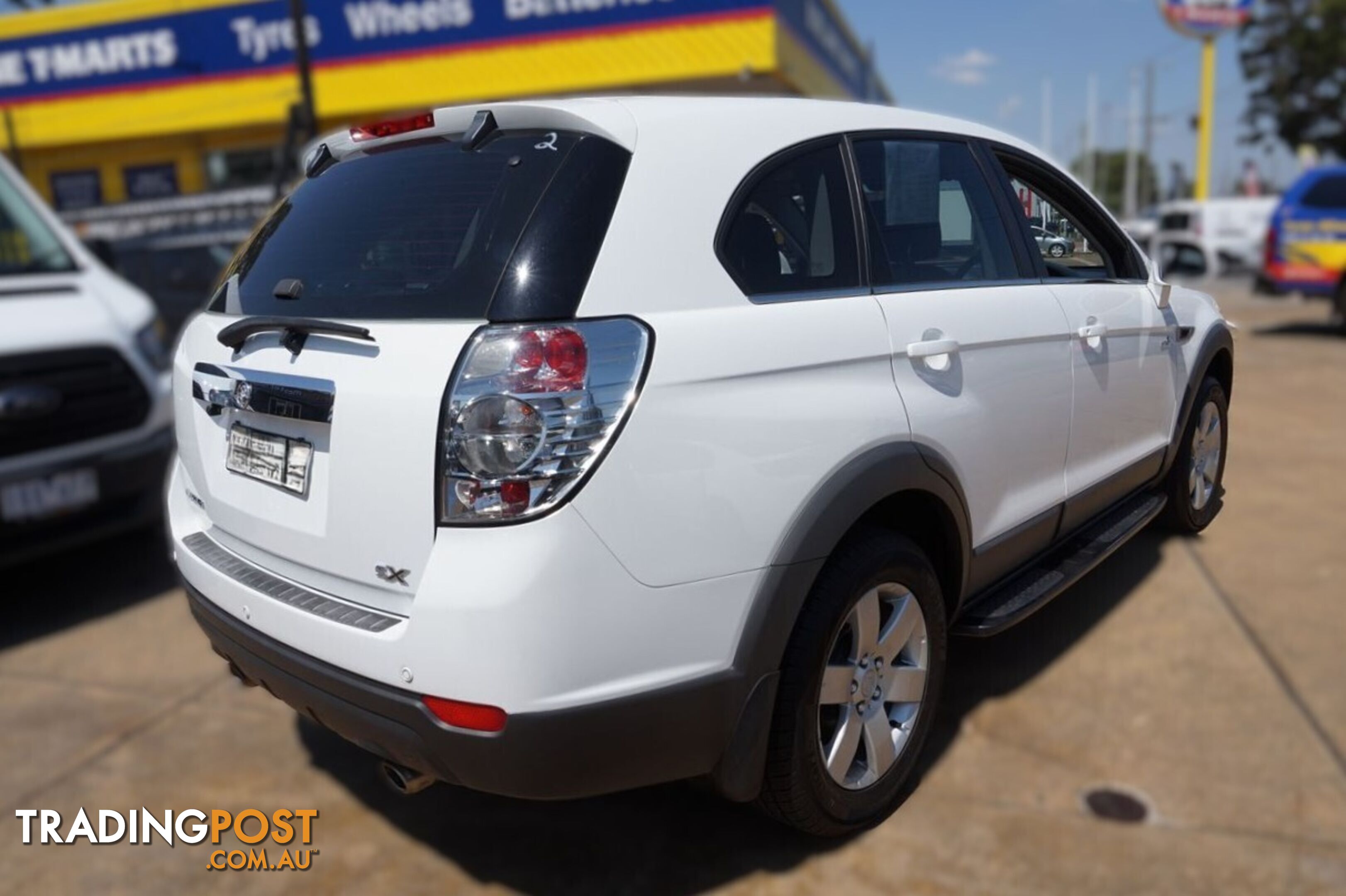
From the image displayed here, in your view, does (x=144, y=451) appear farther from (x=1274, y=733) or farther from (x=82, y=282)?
(x=1274, y=733)

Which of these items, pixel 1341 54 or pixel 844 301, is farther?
pixel 1341 54

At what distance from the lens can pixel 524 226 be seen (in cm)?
156

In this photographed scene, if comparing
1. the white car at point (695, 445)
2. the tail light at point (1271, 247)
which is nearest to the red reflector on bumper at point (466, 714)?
the white car at point (695, 445)

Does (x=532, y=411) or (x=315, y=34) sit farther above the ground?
(x=315, y=34)

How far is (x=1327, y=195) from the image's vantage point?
8.22 feet

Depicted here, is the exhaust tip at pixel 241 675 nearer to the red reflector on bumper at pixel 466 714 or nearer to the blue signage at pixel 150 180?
the red reflector on bumper at pixel 466 714

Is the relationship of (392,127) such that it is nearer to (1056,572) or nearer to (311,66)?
(1056,572)

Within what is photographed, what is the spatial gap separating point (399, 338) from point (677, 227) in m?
0.43

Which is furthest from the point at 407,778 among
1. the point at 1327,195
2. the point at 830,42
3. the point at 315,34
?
the point at 830,42

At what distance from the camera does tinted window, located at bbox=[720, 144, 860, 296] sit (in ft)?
4.12

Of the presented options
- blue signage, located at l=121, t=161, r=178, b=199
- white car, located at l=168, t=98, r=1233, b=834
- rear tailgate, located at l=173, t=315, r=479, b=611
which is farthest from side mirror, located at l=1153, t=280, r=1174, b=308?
blue signage, located at l=121, t=161, r=178, b=199

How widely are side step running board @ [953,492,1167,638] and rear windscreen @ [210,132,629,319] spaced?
2.23ft

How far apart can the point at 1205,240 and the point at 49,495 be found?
425 centimetres

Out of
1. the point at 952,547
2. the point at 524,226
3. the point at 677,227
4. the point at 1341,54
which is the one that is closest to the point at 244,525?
the point at 524,226
